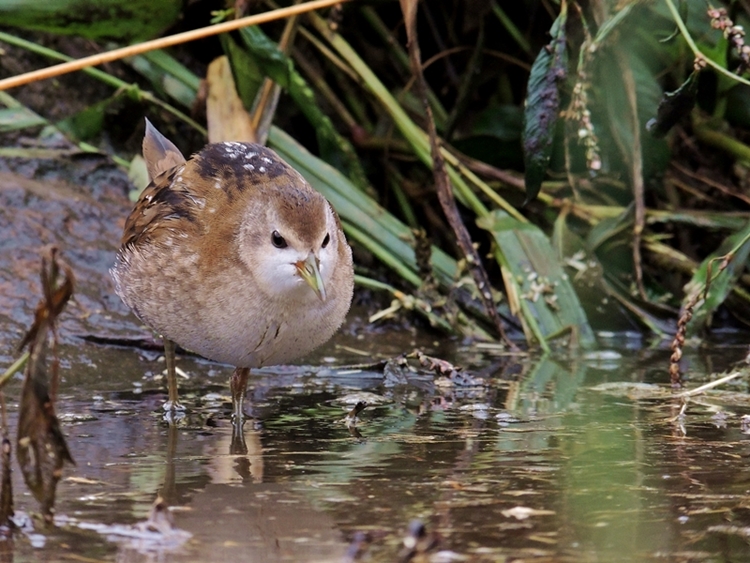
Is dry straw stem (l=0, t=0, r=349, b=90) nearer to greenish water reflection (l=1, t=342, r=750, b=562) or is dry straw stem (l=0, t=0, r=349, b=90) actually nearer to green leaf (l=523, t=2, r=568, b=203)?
green leaf (l=523, t=2, r=568, b=203)

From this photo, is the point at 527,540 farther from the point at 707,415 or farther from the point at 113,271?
the point at 113,271

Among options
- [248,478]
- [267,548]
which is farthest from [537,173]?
[267,548]

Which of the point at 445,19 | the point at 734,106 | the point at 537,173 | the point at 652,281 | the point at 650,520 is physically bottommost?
the point at 650,520

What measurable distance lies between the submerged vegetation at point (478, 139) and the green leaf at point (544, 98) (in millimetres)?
76

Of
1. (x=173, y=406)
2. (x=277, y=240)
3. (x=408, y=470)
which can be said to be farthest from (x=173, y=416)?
(x=408, y=470)

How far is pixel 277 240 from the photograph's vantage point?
11.8ft

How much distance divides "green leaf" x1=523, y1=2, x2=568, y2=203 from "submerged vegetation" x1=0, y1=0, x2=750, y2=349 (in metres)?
0.08

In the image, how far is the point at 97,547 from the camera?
93.8 inches

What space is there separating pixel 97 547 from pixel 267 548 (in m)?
0.36

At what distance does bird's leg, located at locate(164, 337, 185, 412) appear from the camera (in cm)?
392

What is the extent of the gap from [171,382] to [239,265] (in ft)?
2.10

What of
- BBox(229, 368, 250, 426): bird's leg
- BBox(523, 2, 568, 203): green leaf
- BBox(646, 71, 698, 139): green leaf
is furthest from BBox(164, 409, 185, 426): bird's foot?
BBox(646, 71, 698, 139): green leaf

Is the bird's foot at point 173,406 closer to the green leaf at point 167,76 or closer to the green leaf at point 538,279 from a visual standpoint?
the green leaf at point 538,279

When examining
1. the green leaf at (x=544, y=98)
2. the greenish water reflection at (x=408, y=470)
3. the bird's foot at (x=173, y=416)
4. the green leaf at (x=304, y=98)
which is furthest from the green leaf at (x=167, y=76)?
the bird's foot at (x=173, y=416)
